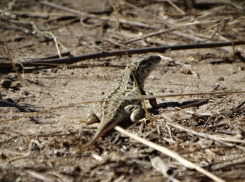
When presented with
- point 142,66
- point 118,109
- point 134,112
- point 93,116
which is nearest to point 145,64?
point 142,66

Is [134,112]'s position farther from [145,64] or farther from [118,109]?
[145,64]

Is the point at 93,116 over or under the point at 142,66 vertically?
under

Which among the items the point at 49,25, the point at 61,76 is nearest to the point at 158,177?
the point at 61,76

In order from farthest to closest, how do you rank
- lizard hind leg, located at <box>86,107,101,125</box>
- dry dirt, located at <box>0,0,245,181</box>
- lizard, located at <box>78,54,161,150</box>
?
1. lizard hind leg, located at <box>86,107,101,125</box>
2. lizard, located at <box>78,54,161,150</box>
3. dry dirt, located at <box>0,0,245,181</box>

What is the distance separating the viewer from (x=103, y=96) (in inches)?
225

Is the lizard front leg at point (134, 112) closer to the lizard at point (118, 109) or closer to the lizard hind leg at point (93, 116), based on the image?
the lizard at point (118, 109)

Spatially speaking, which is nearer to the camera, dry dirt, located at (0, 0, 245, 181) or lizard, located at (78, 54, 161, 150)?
dry dirt, located at (0, 0, 245, 181)

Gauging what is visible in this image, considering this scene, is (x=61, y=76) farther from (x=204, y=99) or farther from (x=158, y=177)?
(x=158, y=177)

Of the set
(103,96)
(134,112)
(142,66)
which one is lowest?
(103,96)

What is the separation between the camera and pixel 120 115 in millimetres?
4531

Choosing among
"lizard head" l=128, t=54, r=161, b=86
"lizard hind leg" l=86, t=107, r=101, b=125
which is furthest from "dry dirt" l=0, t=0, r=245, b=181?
"lizard head" l=128, t=54, r=161, b=86

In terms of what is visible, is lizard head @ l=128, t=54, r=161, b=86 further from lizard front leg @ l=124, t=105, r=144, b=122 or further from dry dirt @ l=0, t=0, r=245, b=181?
lizard front leg @ l=124, t=105, r=144, b=122

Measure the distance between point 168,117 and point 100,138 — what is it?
113 cm

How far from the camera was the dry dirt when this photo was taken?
11.9 feet
